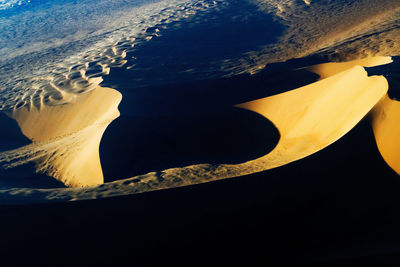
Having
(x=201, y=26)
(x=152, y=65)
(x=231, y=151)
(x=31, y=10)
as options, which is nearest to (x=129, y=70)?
(x=152, y=65)

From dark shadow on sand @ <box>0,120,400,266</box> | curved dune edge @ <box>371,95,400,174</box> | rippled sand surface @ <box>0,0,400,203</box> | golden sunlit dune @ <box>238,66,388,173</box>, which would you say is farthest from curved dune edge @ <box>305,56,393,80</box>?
dark shadow on sand @ <box>0,120,400,266</box>

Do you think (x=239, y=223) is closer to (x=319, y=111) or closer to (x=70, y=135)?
(x=319, y=111)

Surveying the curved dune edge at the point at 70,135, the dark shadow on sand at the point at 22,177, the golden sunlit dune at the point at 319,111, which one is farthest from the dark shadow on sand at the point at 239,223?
the dark shadow on sand at the point at 22,177

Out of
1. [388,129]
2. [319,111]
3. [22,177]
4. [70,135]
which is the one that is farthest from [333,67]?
[22,177]

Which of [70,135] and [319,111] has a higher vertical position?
[319,111]

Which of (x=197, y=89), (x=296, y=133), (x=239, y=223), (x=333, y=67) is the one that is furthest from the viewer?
(x=197, y=89)

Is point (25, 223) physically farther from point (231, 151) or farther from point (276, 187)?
point (231, 151)

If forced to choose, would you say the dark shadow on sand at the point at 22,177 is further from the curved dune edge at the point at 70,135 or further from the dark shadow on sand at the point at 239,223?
the dark shadow on sand at the point at 239,223
